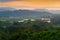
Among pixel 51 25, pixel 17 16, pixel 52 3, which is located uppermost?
pixel 52 3

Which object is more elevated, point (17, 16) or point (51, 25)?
point (17, 16)

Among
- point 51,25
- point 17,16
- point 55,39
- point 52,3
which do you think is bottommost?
point 55,39

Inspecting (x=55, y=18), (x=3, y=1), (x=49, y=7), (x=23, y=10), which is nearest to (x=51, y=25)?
(x=55, y=18)

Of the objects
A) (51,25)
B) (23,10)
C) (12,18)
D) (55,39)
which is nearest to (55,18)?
(51,25)

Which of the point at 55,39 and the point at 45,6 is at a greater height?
the point at 45,6

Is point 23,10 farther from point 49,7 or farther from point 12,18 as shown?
point 49,7

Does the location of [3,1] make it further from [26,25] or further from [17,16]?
[26,25]

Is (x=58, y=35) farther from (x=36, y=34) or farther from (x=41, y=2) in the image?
(x=41, y=2)

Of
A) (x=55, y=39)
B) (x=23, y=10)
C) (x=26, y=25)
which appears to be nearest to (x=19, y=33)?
(x=26, y=25)
